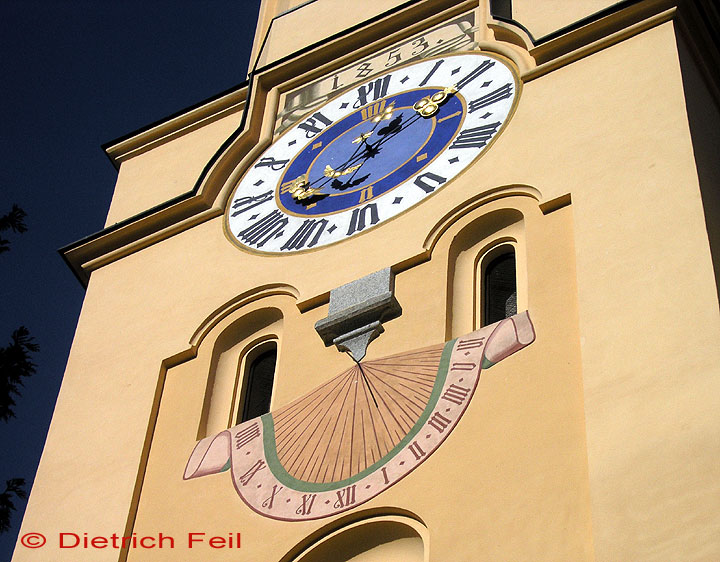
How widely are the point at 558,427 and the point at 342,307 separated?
224 cm

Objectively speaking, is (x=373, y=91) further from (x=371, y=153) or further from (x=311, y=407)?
(x=311, y=407)

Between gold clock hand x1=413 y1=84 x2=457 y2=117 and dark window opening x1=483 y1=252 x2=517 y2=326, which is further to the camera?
gold clock hand x1=413 y1=84 x2=457 y2=117

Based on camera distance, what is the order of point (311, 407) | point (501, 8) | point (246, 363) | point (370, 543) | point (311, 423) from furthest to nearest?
point (501, 8) < point (246, 363) < point (311, 407) < point (311, 423) < point (370, 543)

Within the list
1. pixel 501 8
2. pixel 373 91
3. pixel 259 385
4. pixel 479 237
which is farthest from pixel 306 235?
pixel 501 8

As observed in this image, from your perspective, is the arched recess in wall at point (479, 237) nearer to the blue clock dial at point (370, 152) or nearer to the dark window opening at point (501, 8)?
the blue clock dial at point (370, 152)

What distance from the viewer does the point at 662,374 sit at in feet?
31.7

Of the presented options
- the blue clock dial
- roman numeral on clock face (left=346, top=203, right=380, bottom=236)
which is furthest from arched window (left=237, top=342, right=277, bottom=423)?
the blue clock dial

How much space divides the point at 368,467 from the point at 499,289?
5.69 feet

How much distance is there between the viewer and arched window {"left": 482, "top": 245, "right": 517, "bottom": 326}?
1134 cm

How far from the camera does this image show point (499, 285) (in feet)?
38.2

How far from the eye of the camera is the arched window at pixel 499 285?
11.3 meters

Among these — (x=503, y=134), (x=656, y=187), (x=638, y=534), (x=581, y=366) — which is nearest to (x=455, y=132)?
(x=503, y=134)

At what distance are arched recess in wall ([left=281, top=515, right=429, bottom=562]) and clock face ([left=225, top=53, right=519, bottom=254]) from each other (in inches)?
112

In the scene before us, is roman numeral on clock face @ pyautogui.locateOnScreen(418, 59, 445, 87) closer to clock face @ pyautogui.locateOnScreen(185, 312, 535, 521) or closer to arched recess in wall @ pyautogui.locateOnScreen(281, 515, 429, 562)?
clock face @ pyautogui.locateOnScreen(185, 312, 535, 521)
